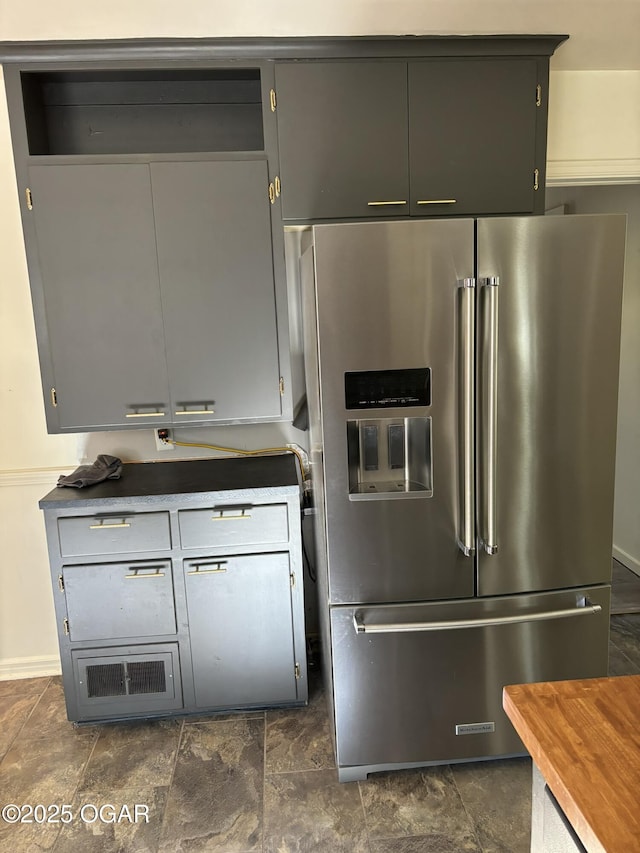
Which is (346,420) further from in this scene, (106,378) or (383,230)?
(106,378)

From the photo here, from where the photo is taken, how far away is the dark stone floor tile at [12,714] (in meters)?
2.27

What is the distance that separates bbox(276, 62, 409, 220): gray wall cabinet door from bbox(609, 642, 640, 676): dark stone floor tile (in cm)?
213

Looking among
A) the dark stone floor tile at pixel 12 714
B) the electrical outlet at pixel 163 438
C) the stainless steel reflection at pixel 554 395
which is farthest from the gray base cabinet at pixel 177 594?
the stainless steel reflection at pixel 554 395

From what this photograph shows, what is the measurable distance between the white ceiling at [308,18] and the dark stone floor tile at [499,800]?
8.51ft

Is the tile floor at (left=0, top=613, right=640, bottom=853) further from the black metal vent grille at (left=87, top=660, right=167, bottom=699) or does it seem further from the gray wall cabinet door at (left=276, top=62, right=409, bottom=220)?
the gray wall cabinet door at (left=276, top=62, right=409, bottom=220)

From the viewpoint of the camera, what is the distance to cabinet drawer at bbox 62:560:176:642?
217cm

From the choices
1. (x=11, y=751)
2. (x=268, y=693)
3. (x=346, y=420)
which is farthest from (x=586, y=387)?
(x=11, y=751)

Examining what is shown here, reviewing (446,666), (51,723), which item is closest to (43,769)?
(51,723)

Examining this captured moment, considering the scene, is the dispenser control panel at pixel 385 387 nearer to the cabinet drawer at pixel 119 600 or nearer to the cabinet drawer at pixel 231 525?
the cabinet drawer at pixel 231 525

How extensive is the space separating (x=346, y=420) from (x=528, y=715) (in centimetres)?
99

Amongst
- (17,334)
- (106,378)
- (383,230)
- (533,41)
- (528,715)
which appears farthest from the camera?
(17,334)

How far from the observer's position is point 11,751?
219 cm

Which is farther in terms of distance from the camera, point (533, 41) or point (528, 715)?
point (533, 41)

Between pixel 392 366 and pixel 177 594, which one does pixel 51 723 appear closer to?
pixel 177 594
